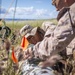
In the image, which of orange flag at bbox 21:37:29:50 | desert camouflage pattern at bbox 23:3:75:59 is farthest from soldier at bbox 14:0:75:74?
orange flag at bbox 21:37:29:50

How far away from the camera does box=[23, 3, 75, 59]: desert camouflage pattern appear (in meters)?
1.24

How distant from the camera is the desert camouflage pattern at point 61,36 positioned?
1.24 m

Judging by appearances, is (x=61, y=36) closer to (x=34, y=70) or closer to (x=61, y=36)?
(x=61, y=36)

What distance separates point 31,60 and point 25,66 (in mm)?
66

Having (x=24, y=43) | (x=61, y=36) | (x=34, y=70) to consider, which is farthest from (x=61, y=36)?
(x=24, y=43)

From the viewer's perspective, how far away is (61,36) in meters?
1.24

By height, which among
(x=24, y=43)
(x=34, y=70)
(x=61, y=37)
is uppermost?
(x=61, y=37)

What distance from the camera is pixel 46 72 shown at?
1841 mm

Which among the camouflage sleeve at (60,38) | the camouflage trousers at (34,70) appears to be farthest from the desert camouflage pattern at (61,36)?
the camouflage trousers at (34,70)

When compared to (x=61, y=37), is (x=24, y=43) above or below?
below

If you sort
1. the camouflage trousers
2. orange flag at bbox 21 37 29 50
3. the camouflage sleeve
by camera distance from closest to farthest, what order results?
the camouflage sleeve < the camouflage trousers < orange flag at bbox 21 37 29 50

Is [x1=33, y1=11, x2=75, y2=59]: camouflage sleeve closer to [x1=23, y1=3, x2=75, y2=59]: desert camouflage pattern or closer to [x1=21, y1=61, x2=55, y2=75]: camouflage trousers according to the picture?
[x1=23, y1=3, x2=75, y2=59]: desert camouflage pattern

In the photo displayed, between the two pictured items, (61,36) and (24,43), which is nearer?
(61,36)

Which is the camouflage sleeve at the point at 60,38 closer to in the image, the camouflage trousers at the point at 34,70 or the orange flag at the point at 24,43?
the camouflage trousers at the point at 34,70
